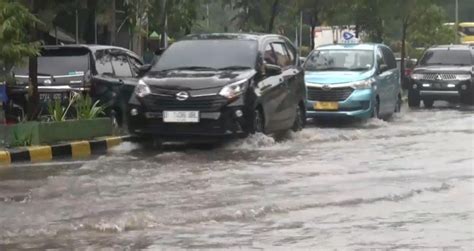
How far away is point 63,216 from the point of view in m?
8.02

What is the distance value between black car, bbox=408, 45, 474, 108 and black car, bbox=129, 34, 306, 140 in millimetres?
10072

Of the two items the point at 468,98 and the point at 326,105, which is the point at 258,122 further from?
the point at 468,98

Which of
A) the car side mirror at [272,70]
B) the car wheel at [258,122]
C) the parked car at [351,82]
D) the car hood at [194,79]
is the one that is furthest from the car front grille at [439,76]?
the car hood at [194,79]

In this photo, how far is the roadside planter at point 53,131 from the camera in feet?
40.3

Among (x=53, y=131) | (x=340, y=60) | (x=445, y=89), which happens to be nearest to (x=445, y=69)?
(x=445, y=89)

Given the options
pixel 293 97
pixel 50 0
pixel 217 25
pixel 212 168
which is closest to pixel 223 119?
pixel 212 168

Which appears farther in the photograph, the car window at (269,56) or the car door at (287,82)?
the car door at (287,82)

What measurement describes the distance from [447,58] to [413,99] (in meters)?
1.65

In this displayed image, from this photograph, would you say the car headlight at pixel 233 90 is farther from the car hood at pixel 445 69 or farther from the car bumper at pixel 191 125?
the car hood at pixel 445 69

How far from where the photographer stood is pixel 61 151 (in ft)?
41.4

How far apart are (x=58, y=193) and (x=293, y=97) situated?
20.5 ft

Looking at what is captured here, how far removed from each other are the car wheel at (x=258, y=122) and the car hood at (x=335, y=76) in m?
4.30

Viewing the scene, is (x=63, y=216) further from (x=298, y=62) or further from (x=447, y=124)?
(x=447, y=124)

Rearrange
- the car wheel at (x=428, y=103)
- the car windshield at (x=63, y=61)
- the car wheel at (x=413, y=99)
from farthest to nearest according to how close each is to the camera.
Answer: the car wheel at (x=428, y=103) < the car wheel at (x=413, y=99) < the car windshield at (x=63, y=61)
